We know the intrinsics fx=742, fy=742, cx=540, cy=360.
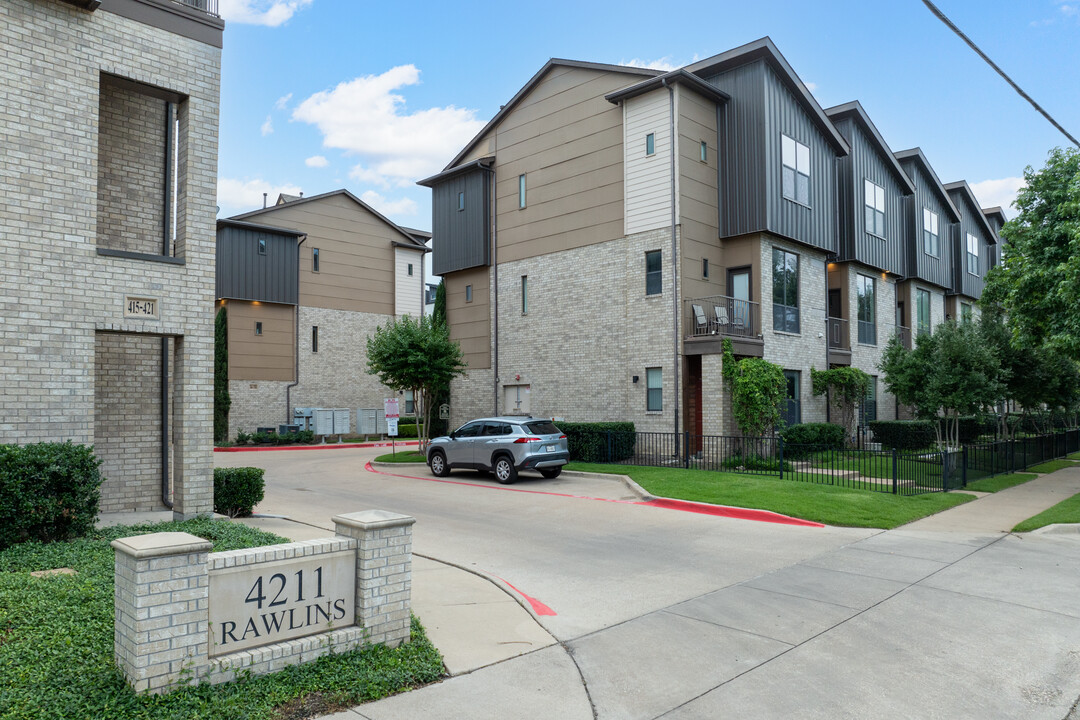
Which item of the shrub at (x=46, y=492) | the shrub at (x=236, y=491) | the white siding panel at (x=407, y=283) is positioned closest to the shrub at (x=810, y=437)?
the shrub at (x=236, y=491)

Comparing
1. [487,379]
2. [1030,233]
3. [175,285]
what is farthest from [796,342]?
[175,285]

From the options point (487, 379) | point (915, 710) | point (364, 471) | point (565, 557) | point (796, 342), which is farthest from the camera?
point (487, 379)

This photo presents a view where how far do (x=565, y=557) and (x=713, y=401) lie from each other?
1221 centimetres

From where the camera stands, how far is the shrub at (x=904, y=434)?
28.0m

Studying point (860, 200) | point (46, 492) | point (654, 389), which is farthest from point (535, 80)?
point (46, 492)

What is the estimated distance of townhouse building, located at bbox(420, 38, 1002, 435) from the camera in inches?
886

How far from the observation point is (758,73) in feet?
75.8

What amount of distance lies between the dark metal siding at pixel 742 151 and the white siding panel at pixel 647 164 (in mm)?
2356

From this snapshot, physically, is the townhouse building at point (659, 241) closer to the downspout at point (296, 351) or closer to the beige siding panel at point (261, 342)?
the downspout at point (296, 351)

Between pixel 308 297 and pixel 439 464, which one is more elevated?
pixel 308 297

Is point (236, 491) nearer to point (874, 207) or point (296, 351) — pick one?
point (296, 351)

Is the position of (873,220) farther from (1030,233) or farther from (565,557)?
(565,557)

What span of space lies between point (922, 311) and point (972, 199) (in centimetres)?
945

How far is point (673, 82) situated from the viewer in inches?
875
